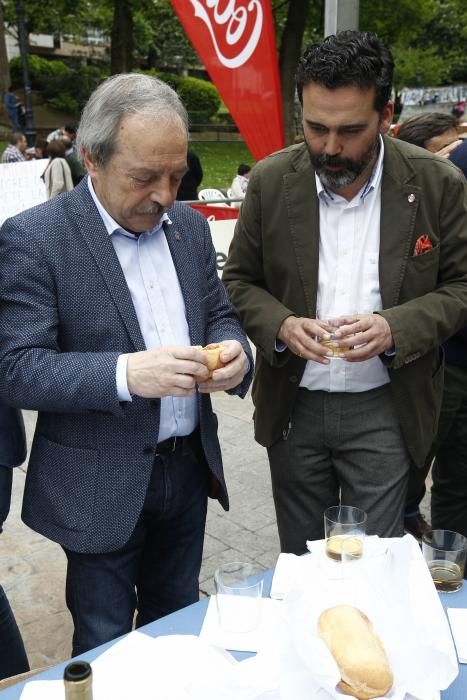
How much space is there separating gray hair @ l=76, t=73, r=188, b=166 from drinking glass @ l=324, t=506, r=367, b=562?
3.66ft

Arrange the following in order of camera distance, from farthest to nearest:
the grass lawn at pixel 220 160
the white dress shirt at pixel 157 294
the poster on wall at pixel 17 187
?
the grass lawn at pixel 220 160 < the poster on wall at pixel 17 187 < the white dress shirt at pixel 157 294

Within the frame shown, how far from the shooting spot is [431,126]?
4.04 m

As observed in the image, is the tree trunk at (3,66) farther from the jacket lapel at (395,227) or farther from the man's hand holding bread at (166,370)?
the man's hand holding bread at (166,370)

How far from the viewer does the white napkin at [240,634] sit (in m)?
1.66

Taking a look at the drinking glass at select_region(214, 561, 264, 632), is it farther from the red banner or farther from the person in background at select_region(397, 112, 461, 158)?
the red banner

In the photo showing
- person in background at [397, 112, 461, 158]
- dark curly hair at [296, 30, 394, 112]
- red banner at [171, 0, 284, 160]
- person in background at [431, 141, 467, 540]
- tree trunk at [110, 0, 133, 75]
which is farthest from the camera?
tree trunk at [110, 0, 133, 75]

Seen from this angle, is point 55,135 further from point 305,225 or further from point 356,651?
point 356,651

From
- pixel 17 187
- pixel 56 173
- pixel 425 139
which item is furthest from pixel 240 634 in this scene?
pixel 56 173

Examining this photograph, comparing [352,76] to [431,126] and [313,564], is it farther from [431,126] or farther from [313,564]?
[431,126]

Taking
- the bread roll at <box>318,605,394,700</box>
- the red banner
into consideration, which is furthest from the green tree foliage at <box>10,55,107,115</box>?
the bread roll at <box>318,605,394,700</box>

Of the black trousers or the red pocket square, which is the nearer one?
the red pocket square

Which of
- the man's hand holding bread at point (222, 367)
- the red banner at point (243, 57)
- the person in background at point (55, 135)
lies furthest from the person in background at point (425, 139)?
the person in background at point (55, 135)

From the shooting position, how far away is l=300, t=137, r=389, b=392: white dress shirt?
245 centimetres

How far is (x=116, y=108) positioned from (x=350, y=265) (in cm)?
96
